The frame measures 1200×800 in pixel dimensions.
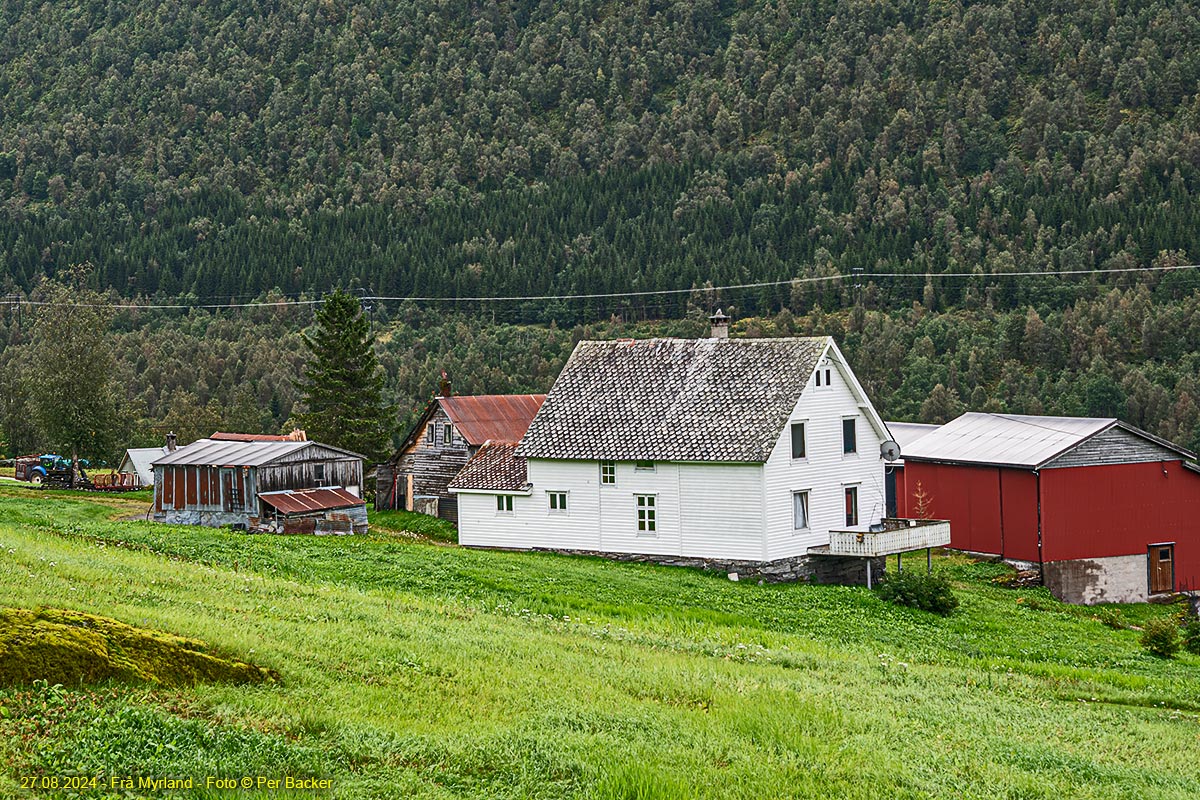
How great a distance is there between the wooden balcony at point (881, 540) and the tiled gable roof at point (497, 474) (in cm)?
1149

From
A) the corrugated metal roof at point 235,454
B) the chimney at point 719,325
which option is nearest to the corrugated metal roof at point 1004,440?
the chimney at point 719,325

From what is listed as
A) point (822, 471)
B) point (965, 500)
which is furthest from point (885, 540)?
point (965, 500)

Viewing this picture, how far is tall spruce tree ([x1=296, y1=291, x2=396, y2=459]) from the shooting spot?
71500 millimetres

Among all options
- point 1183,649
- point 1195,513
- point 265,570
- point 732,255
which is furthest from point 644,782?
point 732,255

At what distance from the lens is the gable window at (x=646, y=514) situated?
46938 millimetres

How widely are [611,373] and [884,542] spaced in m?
12.8

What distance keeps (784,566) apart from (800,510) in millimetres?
2239

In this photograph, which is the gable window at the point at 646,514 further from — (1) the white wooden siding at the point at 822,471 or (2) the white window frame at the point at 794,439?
(2) the white window frame at the point at 794,439

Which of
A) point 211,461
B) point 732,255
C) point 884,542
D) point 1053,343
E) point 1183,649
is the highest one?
point 732,255

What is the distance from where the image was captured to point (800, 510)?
4594 centimetres

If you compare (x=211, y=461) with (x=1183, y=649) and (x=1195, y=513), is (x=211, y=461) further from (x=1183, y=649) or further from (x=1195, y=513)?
(x=1195, y=513)

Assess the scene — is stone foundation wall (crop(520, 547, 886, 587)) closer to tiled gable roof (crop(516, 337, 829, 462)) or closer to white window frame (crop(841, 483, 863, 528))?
white window frame (crop(841, 483, 863, 528))

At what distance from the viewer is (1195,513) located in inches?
2174

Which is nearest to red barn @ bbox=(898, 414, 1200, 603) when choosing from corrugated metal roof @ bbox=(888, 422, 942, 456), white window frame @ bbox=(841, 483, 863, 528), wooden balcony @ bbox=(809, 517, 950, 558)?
corrugated metal roof @ bbox=(888, 422, 942, 456)
